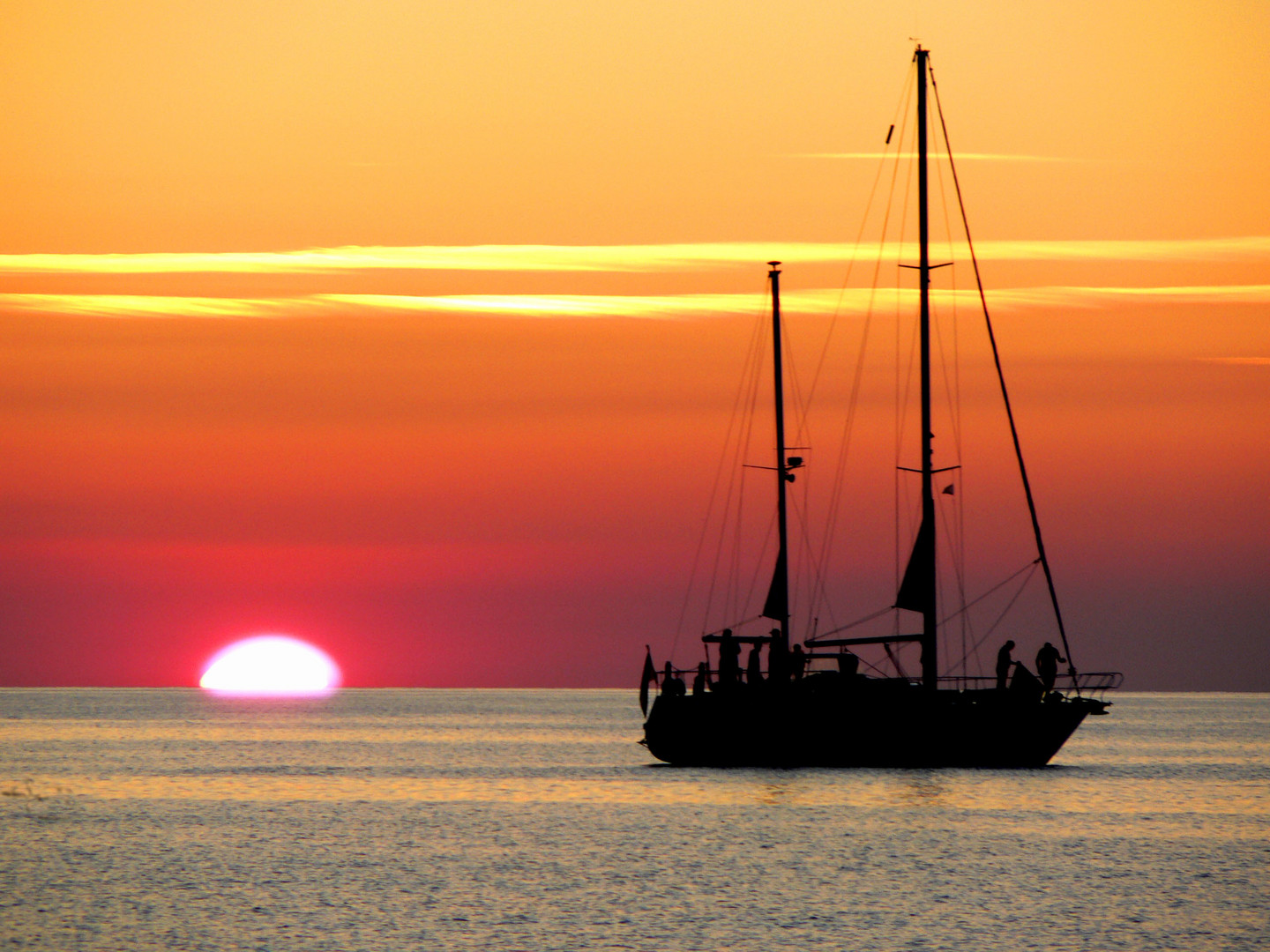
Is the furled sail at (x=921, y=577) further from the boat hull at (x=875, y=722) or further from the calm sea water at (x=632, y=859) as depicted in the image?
Result: the calm sea water at (x=632, y=859)

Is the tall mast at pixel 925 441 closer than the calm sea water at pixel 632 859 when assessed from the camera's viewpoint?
No

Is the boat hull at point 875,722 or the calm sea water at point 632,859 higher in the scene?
the boat hull at point 875,722

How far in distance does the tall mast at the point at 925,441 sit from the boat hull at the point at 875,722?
1.33 m

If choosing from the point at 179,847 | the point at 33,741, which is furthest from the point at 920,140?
the point at 33,741

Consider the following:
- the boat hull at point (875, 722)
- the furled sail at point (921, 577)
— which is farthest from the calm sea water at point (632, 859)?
the furled sail at point (921, 577)

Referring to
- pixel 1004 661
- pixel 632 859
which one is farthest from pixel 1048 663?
pixel 632 859

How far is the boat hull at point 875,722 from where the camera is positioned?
56219mm

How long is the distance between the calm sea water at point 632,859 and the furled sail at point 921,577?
21.7ft

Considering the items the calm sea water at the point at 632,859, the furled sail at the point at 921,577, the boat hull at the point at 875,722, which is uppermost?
the furled sail at the point at 921,577

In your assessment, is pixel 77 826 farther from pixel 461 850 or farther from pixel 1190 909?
pixel 1190 909

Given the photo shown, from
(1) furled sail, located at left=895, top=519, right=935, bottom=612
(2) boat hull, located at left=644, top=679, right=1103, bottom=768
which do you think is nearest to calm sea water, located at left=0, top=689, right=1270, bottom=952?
(2) boat hull, located at left=644, top=679, right=1103, bottom=768

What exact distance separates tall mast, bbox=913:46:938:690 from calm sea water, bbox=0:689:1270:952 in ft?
16.7

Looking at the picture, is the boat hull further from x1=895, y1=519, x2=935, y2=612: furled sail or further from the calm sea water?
x1=895, y1=519, x2=935, y2=612: furled sail

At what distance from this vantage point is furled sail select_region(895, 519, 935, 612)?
5456cm
